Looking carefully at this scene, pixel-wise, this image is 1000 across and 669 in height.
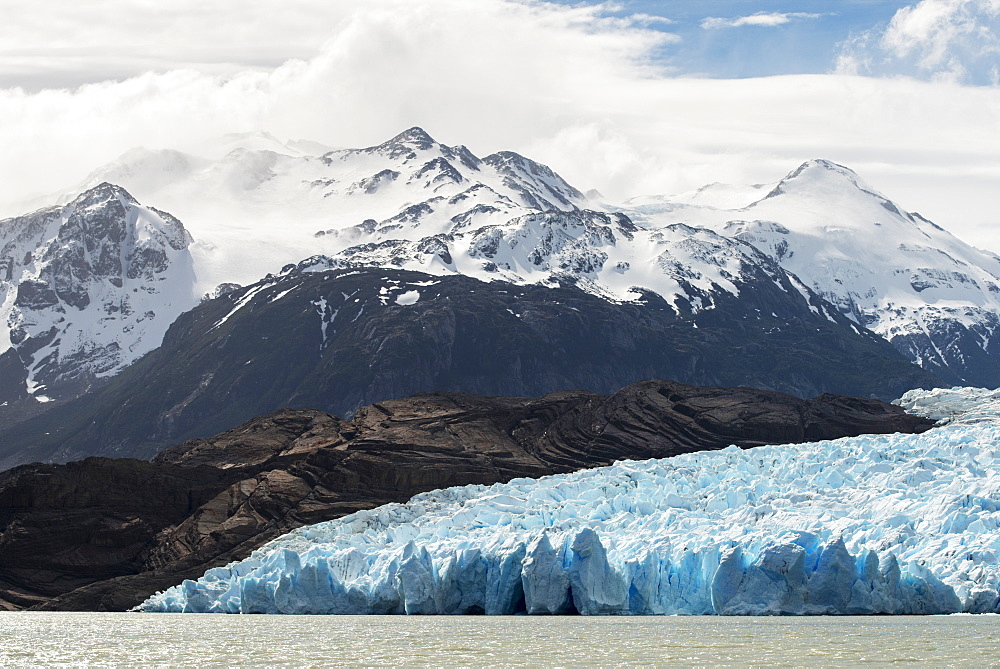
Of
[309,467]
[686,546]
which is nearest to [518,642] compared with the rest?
[686,546]

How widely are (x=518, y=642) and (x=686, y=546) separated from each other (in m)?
20.3

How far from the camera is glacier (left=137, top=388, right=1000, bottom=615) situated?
86.4 m

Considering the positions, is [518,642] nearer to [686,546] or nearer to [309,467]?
[686,546]

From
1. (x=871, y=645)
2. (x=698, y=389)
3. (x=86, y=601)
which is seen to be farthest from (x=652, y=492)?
(x=698, y=389)

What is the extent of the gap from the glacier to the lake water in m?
2.16

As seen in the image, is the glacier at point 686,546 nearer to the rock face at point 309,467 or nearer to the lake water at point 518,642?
the lake water at point 518,642

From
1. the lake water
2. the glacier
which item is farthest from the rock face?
the lake water

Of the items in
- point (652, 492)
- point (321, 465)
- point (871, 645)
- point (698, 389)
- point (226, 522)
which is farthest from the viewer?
point (698, 389)

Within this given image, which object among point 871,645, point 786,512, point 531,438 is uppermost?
Result: point 531,438

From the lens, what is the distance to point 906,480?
329 feet

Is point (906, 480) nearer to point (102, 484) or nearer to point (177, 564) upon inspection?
point (177, 564)

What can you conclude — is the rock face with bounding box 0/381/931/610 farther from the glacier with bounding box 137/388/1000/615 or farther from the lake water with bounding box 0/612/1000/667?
the lake water with bounding box 0/612/1000/667

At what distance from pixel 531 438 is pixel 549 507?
59130 millimetres

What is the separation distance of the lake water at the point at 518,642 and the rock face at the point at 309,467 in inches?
1454
